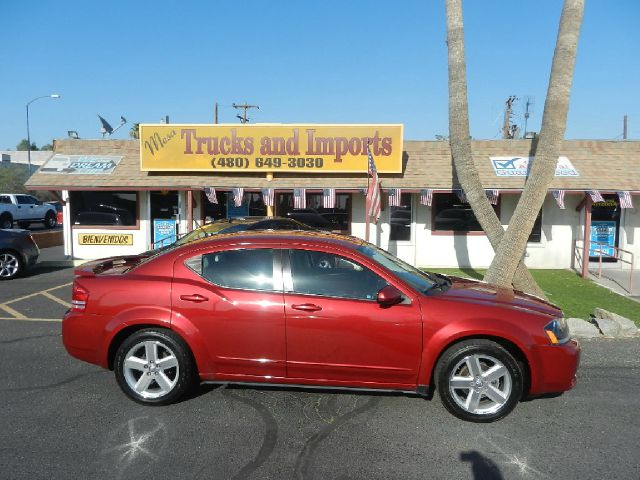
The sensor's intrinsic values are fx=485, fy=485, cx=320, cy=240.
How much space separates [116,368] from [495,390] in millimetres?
3265

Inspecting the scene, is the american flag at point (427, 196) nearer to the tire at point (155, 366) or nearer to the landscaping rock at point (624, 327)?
the landscaping rock at point (624, 327)

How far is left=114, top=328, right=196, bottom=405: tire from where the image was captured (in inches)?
166

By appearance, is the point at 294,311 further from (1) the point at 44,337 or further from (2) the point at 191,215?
(2) the point at 191,215

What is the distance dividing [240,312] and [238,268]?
1.34ft

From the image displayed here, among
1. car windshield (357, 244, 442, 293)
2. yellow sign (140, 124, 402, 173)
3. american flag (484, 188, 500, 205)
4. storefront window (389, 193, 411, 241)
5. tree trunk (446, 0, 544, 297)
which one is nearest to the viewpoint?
car windshield (357, 244, 442, 293)

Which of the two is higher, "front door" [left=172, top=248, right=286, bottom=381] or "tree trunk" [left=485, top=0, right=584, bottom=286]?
"tree trunk" [left=485, top=0, right=584, bottom=286]

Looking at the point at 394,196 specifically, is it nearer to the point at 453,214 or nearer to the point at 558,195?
the point at 453,214

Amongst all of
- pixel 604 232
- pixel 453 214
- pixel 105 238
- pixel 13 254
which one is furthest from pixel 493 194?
pixel 13 254

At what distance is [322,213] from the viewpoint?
14.0 metres

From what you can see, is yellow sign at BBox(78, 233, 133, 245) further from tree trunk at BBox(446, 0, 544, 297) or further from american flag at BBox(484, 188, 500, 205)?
american flag at BBox(484, 188, 500, 205)

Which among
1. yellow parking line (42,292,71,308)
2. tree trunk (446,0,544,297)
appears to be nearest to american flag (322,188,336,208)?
tree trunk (446,0,544,297)

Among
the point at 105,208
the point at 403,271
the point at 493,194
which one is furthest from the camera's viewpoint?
the point at 105,208

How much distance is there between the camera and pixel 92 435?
3.77m

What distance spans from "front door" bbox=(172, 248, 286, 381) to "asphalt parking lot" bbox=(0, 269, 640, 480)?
0.44m
